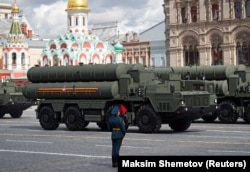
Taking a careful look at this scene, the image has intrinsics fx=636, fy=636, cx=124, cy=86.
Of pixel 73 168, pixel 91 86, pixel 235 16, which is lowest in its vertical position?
pixel 73 168

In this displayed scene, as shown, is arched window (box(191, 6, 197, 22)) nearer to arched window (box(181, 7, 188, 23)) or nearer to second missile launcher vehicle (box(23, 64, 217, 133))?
arched window (box(181, 7, 188, 23))

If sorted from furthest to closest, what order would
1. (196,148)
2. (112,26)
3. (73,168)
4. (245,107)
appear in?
(112,26)
(245,107)
(196,148)
(73,168)

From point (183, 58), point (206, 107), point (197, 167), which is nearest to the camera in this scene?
point (197, 167)

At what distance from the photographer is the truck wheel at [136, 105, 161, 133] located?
23.8 metres

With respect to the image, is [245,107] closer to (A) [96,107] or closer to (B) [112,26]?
(A) [96,107]

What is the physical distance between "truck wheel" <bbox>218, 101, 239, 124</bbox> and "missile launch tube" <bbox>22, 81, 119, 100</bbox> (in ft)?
24.3

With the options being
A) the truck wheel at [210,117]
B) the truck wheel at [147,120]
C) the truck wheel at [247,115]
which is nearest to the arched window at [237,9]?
the truck wheel at [210,117]

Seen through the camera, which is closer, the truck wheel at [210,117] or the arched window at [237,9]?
the truck wheel at [210,117]

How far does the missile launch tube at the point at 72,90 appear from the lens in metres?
25.2

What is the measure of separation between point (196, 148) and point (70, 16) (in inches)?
2791

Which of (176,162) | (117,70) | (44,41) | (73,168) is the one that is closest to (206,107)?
(117,70)

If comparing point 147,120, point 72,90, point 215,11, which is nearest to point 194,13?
point 215,11

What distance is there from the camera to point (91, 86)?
25.6 meters

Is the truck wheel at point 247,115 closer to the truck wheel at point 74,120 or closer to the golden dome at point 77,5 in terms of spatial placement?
the truck wheel at point 74,120
